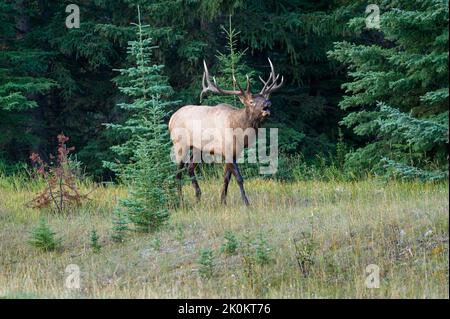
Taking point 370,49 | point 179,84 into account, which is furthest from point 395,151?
point 179,84

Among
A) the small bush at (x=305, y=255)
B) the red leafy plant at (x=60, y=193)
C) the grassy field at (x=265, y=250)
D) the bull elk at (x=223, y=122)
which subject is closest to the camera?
the grassy field at (x=265, y=250)

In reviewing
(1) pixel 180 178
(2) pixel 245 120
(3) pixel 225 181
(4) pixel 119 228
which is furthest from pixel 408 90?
(4) pixel 119 228

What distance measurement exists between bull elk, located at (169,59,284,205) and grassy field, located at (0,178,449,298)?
0.64m

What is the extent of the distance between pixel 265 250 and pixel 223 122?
175 inches

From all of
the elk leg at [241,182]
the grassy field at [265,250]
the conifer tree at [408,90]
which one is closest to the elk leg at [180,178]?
the grassy field at [265,250]

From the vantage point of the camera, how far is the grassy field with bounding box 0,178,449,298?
31.6 ft

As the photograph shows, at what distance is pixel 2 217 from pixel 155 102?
3.03 m

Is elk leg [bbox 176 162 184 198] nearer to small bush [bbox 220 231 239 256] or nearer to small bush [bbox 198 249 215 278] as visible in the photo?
small bush [bbox 220 231 239 256]

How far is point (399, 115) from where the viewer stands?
40.1 ft

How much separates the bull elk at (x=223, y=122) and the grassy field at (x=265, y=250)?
641 mm

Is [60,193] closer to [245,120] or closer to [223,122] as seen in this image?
[223,122]

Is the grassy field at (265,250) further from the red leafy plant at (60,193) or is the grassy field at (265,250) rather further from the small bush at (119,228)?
the red leafy plant at (60,193)

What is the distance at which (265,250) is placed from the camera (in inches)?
407

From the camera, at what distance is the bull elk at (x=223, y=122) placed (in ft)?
46.2
